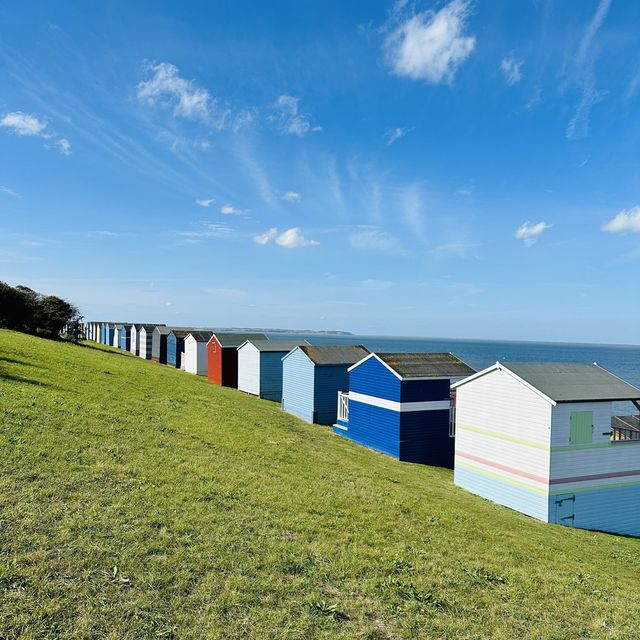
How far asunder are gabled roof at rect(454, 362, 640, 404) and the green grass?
14.0 ft

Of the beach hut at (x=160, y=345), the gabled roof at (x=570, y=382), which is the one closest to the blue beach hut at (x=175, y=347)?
the beach hut at (x=160, y=345)

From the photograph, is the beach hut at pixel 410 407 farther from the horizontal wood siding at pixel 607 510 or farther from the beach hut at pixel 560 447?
the horizontal wood siding at pixel 607 510

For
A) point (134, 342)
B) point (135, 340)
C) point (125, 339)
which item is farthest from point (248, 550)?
point (125, 339)

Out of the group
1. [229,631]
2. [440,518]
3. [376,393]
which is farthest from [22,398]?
[376,393]

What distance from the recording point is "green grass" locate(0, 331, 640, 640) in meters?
6.29

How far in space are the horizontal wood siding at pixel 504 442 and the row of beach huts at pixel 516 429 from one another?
36 mm

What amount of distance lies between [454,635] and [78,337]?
146 feet

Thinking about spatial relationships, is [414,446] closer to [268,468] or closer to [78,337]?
[268,468]

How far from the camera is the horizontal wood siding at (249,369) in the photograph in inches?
1401

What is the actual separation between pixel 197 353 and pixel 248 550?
3821 cm

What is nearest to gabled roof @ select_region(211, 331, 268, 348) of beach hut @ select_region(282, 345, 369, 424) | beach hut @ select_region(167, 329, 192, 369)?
beach hut @ select_region(167, 329, 192, 369)

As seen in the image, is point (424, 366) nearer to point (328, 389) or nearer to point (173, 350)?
point (328, 389)

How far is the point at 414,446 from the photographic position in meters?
21.7

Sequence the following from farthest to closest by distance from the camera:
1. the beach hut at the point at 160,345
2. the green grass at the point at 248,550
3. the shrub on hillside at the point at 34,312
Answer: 1. the beach hut at the point at 160,345
2. the shrub on hillside at the point at 34,312
3. the green grass at the point at 248,550
